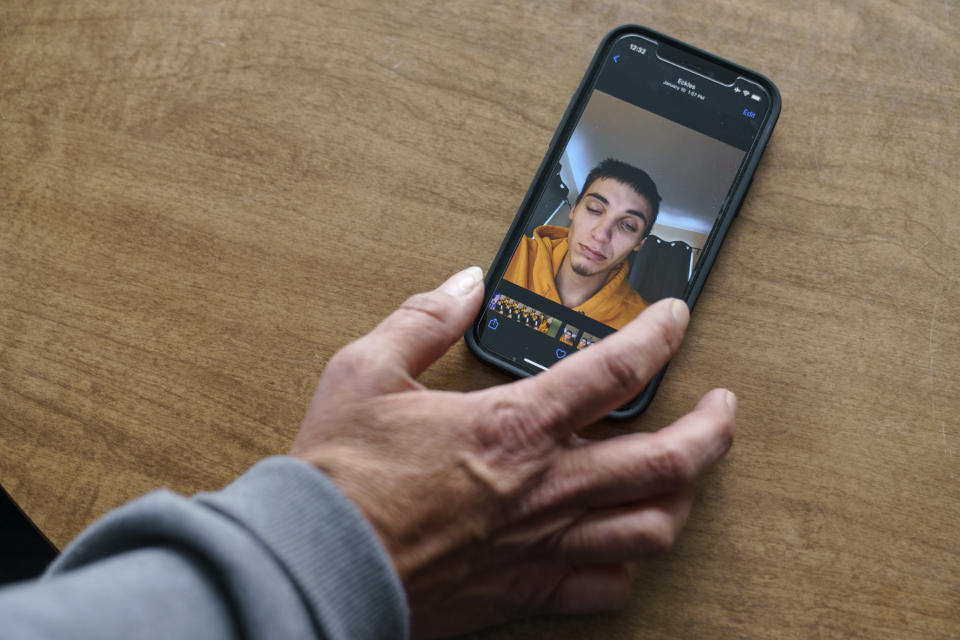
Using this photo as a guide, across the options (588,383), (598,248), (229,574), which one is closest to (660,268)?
(598,248)

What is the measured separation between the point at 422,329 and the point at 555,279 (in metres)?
0.14

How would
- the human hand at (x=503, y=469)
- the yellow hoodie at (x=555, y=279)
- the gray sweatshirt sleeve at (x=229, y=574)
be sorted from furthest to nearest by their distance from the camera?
the yellow hoodie at (x=555, y=279)
the human hand at (x=503, y=469)
the gray sweatshirt sleeve at (x=229, y=574)

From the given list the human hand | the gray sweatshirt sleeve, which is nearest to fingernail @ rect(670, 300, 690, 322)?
the human hand

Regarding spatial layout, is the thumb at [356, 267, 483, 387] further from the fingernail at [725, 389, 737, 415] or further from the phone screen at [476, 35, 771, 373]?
the fingernail at [725, 389, 737, 415]

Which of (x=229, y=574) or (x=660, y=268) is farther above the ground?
(x=660, y=268)

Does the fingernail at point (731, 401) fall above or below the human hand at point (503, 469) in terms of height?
above

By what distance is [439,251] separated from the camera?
0.60 meters

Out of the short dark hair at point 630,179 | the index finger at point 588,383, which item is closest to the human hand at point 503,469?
the index finger at point 588,383

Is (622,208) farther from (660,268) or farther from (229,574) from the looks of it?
(229,574)

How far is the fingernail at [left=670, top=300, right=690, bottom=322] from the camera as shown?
522 millimetres

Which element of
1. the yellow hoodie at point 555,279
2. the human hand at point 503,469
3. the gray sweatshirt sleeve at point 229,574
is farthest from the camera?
the yellow hoodie at point 555,279

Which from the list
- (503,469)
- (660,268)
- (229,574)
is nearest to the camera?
(229,574)

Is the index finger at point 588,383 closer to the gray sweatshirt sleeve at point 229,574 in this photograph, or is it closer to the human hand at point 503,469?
the human hand at point 503,469

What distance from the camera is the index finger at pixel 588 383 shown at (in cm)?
48
